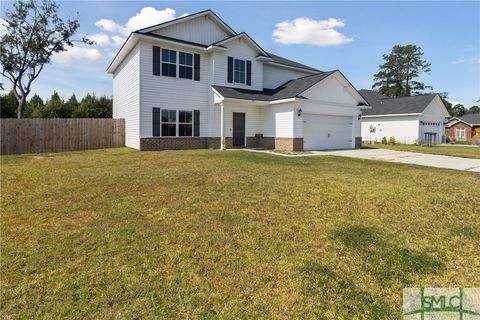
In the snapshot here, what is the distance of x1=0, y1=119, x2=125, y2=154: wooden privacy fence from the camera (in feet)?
50.2

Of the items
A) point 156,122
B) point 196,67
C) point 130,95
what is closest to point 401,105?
point 196,67

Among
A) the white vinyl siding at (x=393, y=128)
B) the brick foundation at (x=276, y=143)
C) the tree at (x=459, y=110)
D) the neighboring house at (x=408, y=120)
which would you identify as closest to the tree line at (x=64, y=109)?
the brick foundation at (x=276, y=143)

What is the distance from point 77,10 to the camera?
26.2 metres

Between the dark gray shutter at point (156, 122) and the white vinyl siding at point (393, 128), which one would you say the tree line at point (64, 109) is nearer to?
the dark gray shutter at point (156, 122)

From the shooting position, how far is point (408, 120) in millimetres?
29594

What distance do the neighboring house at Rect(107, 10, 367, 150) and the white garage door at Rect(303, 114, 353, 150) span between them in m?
0.06

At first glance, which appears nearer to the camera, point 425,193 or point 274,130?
point 425,193

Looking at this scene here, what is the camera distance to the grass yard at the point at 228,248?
9.07 ft

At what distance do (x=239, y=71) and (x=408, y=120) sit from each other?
20850 mm

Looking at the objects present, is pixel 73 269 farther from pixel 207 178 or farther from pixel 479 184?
pixel 479 184

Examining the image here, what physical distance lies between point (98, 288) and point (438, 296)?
347cm

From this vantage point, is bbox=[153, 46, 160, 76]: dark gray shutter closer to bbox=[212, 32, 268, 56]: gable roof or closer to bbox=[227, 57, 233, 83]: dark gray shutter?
bbox=[212, 32, 268, 56]: gable roof

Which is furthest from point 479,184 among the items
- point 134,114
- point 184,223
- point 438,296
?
point 134,114

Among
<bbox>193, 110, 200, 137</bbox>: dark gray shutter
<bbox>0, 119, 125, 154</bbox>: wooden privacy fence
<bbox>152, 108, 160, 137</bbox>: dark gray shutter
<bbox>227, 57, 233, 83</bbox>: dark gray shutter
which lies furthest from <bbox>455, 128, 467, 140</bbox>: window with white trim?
<bbox>0, 119, 125, 154</bbox>: wooden privacy fence
